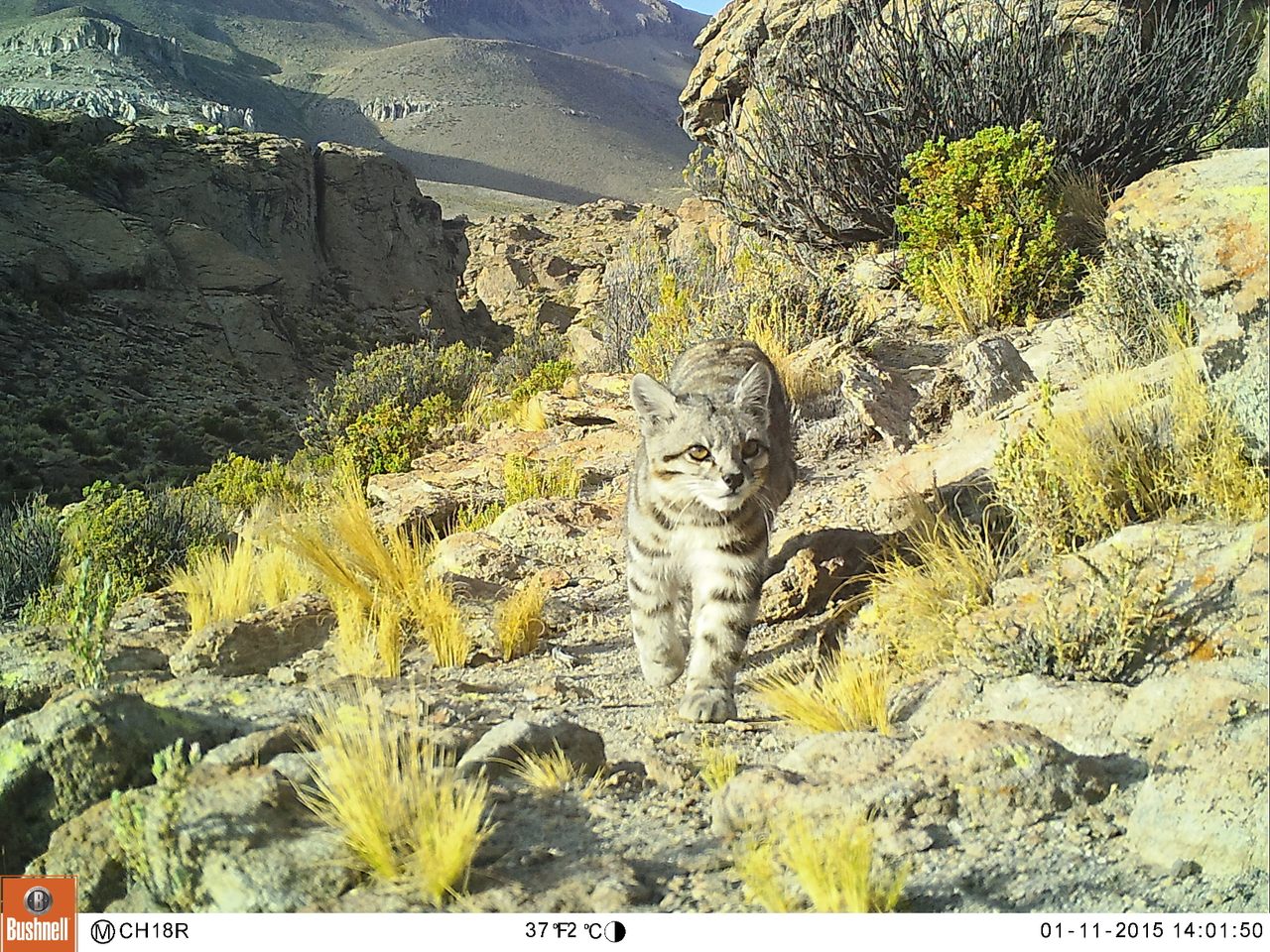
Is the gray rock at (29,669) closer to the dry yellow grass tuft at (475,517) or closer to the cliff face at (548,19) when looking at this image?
the dry yellow grass tuft at (475,517)

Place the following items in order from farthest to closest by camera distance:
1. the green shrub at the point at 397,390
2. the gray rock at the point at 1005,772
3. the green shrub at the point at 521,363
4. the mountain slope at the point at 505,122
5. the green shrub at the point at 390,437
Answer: the mountain slope at the point at 505,122, the green shrub at the point at 521,363, the green shrub at the point at 397,390, the green shrub at the point at 390,437, the gray rock at the point at 1005,772

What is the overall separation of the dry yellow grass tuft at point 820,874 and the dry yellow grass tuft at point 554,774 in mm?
731

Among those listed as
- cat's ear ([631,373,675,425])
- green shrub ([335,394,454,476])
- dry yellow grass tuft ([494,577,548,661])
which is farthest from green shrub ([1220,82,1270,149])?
green shrub ([335,394,454,476])

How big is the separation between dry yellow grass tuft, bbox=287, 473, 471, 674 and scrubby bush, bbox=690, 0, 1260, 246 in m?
5.47

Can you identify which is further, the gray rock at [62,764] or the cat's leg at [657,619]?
the cat's leg at [657,619]

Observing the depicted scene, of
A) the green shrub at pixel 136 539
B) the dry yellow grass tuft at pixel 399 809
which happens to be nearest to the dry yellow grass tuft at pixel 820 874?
the dry yellow grass tuft at pixel 399 809

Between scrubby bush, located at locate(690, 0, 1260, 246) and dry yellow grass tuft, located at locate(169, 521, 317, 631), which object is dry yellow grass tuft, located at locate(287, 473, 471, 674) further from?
scrubby bush, located at locate(690, 0, 1260, 246)

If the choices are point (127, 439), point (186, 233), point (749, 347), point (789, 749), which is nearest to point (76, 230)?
point (186, 233)

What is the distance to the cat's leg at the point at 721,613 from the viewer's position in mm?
4141

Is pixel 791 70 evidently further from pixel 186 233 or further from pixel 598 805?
pixel 186 233

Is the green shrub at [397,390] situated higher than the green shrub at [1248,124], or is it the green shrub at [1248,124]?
the green shrub at [1248,124]

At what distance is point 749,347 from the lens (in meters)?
6.59

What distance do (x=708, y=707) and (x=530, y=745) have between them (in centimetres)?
99

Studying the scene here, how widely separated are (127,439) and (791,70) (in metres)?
14.3
